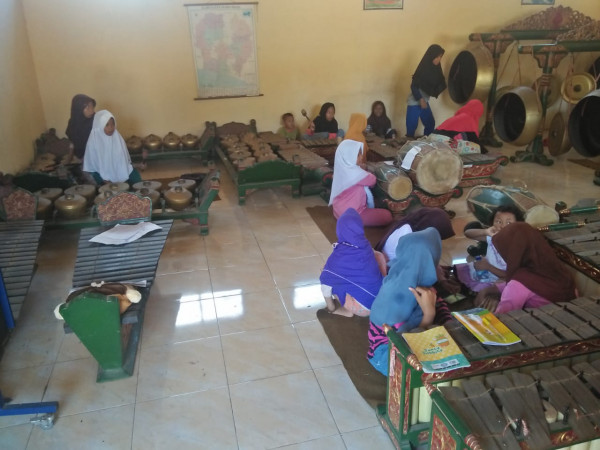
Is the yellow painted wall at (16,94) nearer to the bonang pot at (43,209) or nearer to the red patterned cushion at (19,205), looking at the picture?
the bonang pot at (43,209)

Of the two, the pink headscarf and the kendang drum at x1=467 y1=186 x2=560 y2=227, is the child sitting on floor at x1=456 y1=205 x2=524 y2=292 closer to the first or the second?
the kendang drum at x1=467 y1=186 x2=560 y2=227

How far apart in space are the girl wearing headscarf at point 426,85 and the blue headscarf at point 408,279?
5.46 m

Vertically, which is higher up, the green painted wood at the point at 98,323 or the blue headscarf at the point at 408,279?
the blue headscarf at the point at 408,279

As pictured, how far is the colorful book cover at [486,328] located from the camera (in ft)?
7.13

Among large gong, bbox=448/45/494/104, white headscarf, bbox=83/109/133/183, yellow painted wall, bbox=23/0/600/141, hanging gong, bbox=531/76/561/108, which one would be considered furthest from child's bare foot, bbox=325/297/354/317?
large gong, bbox=448/45/494/104

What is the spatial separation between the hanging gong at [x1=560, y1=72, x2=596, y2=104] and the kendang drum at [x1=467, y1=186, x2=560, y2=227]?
12.7 feet

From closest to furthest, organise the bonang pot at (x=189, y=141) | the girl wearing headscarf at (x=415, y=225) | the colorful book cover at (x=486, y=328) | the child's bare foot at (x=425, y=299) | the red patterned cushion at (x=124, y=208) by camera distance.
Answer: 1. the colorful book cover at (x=486, y=328)
2. the child's bare foot at (x=425, y=299)
3. the girl wearing headscarf at (x=415, y=225)
4. the red patterned cushion at (x=124, y=208)
5. the bonang pot at (x=189, y=141)

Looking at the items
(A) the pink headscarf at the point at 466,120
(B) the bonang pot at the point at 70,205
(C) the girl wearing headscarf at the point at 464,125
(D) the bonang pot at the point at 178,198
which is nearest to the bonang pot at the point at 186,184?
(D) the bonang pot at the point at 178,198

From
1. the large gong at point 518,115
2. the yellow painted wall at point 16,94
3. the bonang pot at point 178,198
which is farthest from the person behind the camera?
the large gong at point 518,115

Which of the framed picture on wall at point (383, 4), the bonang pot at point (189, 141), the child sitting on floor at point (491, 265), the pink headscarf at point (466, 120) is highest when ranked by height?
the framed picture on wall at point (383, 4)

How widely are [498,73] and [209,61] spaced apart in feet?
16.7

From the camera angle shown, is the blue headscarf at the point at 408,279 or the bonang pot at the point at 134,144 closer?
the blue headscarf at the point at 408,279

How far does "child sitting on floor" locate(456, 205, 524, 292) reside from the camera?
134 inches

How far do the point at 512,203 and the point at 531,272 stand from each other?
115 cm
